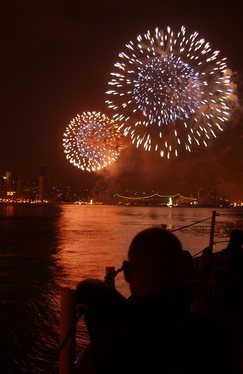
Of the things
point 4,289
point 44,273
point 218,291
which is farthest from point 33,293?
point 218,291

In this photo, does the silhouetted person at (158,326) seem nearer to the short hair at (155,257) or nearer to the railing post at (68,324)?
the short hair at (155,257)

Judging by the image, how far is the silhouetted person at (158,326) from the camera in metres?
2.35

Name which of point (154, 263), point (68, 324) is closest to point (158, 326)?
point (154, 263)

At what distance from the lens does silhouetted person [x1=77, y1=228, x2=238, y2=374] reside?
2.35 meters

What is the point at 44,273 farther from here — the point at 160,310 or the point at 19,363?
the point at 160,310

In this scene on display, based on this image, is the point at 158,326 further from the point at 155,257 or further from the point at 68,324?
the point at 68,324

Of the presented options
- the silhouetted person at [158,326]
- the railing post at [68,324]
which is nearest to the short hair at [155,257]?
the silhouetted person at [158,326]

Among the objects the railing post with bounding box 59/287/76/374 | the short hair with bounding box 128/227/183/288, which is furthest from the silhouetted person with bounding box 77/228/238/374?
the railing post with bounding box 59/287/76/374

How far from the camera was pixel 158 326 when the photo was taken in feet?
7.66

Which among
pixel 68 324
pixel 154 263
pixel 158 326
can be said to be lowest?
pixel 68 324

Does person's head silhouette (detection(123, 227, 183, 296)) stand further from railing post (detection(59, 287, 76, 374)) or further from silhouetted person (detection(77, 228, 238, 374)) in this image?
railing post (detection(59, 287, 76, 374))

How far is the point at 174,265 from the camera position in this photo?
2420mm

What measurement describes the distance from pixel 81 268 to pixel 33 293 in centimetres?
887

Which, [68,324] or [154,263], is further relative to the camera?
[68,324]
